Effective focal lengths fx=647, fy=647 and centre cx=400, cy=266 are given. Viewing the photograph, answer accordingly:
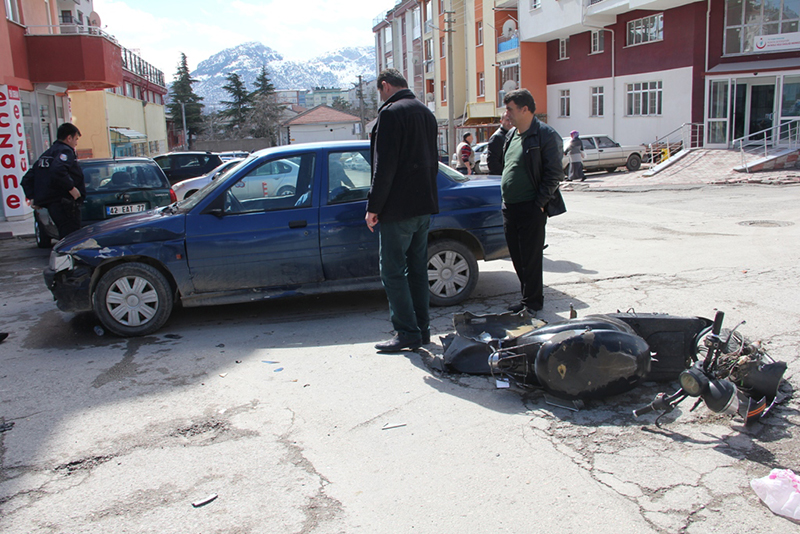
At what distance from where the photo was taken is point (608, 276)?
7309mm

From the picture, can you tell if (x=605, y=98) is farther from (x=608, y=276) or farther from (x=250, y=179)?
(x=250, y=179)

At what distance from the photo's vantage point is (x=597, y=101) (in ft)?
103

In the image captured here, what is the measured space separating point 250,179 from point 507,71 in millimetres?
34801

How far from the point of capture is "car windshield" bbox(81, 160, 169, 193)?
1105cm

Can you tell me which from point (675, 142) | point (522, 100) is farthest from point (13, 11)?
point (675, 142)

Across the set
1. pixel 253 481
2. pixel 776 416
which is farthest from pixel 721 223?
pixel 253 481

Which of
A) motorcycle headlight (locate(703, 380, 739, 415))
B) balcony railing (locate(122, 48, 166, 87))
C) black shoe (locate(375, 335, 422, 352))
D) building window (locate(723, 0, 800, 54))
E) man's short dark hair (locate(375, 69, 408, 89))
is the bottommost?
black shoe (locate(375, 335, 422, 352))

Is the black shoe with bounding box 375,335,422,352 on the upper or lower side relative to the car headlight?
lower

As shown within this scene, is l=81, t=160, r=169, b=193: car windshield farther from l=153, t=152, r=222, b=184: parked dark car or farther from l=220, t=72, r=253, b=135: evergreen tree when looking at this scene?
l=220, t=72, r=253, b=135: evergreen tree

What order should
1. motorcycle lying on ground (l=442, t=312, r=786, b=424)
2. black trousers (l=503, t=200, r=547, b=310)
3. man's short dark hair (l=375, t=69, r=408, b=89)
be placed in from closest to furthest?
motorcycle lying on ground (l=442, t=312, r=786, b=424)
man's short dark hair (l=375, t=69, r=408, b=89)
black trousers (l=503, t=200, r=547, b=310)

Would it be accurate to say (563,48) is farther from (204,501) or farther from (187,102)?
(187,102)

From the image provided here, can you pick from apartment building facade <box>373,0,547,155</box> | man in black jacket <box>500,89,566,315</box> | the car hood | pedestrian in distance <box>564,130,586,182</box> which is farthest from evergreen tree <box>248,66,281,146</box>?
man in black jacket <box>500,89,566,315</box>

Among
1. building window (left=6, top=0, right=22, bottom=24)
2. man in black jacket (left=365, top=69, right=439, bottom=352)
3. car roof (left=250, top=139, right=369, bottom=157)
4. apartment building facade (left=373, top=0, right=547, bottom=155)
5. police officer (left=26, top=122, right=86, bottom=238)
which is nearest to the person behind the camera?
man in black jacket (left=365, top=69, right=439, bottom=352)

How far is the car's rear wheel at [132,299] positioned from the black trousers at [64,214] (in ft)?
8.88
